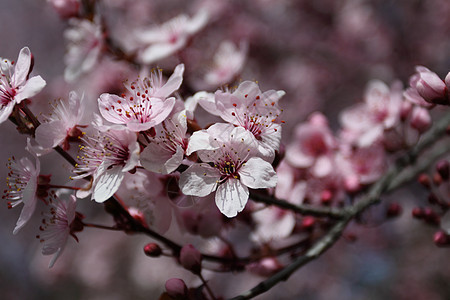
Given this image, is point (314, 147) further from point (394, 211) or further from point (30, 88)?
point (30, 88)

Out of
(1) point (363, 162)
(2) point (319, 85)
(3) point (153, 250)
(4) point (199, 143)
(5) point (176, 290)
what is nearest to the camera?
(4) point (199, 143)

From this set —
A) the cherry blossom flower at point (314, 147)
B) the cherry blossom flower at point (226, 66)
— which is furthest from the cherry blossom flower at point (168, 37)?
the cherry blossom flower at point (314, 147)

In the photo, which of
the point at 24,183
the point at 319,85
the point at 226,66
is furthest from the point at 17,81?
the point at 319,85

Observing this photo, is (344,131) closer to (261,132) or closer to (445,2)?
(261,132)

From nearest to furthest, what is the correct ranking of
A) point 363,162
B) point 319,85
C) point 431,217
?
1. point 431,217
2. point 363,162
3. point 319,85

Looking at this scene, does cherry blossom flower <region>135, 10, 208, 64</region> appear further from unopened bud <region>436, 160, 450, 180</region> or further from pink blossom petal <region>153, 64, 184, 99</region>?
unopened bud <region>436, 160, 450, 180</region>

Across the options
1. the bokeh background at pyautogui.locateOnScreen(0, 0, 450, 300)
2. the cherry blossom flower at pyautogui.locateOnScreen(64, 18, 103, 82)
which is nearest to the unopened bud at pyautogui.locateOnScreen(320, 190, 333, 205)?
the bokeh background at pyautogui.locateOnScreen(0, 0, 450, 300)

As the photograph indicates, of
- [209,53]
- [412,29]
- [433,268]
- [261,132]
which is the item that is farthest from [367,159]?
[412,29]
